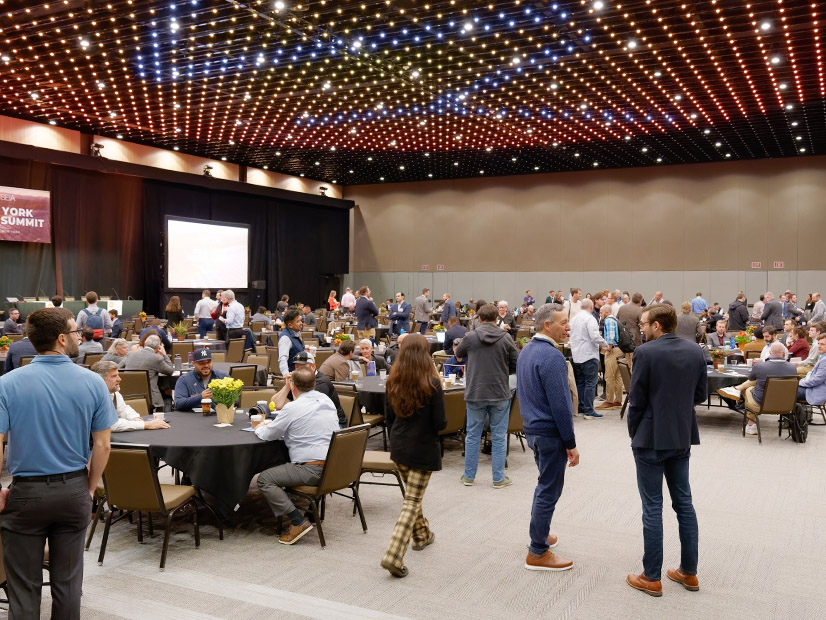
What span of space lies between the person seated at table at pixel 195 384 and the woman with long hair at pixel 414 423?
237 centimetres

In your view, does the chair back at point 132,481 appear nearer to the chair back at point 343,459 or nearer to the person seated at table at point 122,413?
the person seated at table at point 122,413

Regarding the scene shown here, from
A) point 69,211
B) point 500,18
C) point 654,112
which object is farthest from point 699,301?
point 69,211

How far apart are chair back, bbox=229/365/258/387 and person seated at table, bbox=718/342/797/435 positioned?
558 centimetres

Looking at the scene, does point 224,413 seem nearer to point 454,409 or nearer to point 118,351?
point 454,409

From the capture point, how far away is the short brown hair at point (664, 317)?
4.27m

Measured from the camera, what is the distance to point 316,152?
22.4 meters

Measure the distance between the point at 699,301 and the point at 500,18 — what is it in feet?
36.2

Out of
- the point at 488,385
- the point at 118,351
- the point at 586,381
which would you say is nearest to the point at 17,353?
the point at 118,351

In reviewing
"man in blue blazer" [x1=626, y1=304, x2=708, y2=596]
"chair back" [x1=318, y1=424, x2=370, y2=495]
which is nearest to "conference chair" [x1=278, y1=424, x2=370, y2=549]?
"chair back" [x1=318, y1=424, x2=370, y2=495]

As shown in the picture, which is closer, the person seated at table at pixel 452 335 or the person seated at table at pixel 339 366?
the person seated at table at pixel 339 366

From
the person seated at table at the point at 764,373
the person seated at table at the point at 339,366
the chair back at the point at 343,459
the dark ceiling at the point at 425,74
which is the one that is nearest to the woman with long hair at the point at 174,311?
the dark ceiling at the point at 425,74

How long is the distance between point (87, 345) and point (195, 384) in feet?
11.1

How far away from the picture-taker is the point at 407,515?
14.7ft

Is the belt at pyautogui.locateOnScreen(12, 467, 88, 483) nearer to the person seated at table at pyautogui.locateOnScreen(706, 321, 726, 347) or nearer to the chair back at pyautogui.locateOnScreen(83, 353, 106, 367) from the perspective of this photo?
the chair back at pyautogui.locateOnScreen(83, 353, 106, 367)
